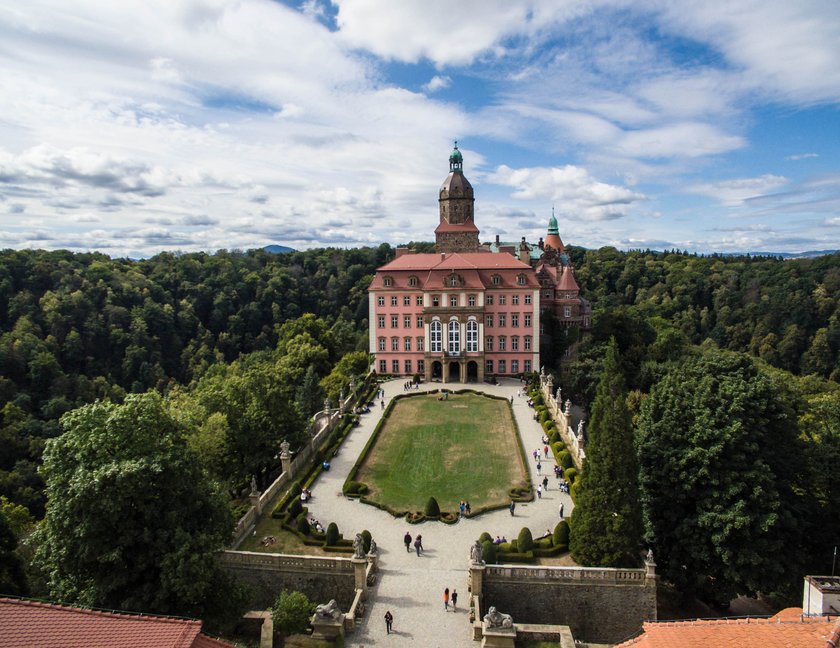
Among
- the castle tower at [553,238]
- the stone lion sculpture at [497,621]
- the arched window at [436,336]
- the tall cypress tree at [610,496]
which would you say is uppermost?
the castle tower at [553,238]

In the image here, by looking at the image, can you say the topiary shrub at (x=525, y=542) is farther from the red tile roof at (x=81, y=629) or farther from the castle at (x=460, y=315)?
the castle at (x=460, y=315)

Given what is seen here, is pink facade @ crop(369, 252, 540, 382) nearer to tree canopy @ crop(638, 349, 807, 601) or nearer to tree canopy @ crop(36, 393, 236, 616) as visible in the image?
tree canopy @ crop(638, 349, 807, 601)

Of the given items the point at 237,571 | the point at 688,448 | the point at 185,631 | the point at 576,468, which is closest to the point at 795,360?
the point at 576,468

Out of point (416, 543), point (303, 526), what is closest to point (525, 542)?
point (416, 543)

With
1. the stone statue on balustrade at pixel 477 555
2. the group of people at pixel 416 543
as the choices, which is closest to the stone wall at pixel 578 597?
the stone statue on balustrade at pixel 477 555

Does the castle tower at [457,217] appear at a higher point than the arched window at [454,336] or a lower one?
higher

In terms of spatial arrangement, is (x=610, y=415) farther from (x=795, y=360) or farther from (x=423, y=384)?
(x=795, y=360)

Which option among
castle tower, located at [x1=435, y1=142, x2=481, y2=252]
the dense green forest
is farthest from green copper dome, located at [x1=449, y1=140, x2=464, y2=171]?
the dense green forest

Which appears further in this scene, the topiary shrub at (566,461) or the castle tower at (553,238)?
the castle tower at (553,238)
